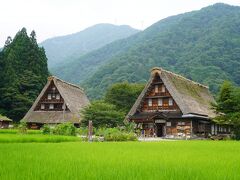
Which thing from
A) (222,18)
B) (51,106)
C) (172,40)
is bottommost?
(51,106)

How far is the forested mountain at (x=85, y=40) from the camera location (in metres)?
145

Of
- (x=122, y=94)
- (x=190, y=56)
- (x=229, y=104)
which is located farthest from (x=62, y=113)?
(x=190, y=56)

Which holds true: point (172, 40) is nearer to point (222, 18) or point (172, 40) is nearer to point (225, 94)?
point (222, 18)

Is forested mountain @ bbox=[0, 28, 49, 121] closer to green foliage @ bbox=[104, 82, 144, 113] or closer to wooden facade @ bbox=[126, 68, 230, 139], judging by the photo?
green foliage @ bbox=[104, 82, 144, 113]

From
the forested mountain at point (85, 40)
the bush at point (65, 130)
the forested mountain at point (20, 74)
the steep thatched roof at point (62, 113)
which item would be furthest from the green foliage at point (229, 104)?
the forested mountain at point (85, 40)

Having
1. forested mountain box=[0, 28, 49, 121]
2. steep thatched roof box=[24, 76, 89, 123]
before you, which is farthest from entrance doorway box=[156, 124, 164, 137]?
forested mountain box=[0, 28, 49, 121]

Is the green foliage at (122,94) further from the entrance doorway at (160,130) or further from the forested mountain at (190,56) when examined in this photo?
the forested mountain at (190,56)

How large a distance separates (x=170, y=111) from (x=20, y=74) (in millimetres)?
23208

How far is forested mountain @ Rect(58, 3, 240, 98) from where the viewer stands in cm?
6116

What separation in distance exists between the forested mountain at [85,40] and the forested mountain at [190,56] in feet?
192

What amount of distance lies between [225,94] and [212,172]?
75.8 ft

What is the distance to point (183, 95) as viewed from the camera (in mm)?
33344

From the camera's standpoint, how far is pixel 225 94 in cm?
A: 2831

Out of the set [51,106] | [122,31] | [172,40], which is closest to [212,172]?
[51,106]
